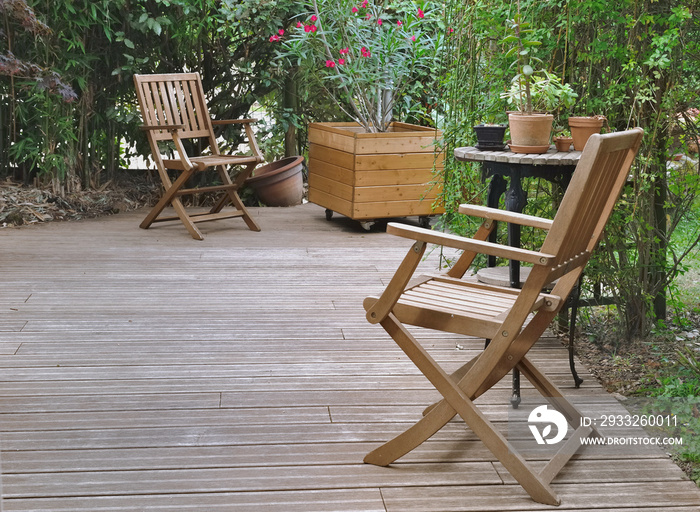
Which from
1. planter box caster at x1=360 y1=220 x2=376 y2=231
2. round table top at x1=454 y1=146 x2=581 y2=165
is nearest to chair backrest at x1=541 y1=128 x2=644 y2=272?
round table top at x1=454 y1=146 x2=581 y2=165

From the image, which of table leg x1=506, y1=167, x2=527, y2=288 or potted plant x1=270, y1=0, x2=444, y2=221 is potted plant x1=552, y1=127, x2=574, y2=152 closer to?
table leg x1=506, y1=167, x2=527, y2=288

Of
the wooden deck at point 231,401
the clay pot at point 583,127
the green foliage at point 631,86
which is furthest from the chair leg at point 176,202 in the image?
the clay pot at point 583,127

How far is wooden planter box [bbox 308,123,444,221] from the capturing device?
17.6ft

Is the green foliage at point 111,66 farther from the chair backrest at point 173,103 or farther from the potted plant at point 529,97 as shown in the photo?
the potted plant at point 529,97

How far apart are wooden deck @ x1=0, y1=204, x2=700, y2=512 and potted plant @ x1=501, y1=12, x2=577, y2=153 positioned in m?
0.89

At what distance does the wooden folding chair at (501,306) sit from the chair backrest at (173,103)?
3686 mm

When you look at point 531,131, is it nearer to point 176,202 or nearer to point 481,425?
point 481,425

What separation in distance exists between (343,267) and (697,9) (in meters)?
2.43

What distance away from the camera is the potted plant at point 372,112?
17.6 feet

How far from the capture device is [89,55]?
594cm

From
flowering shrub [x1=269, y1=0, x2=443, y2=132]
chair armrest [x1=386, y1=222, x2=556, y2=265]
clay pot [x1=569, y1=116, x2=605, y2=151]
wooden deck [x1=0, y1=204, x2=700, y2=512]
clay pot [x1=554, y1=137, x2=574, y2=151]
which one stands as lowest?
wooden deck [x1=0, y1=204, x2=700, y2=512]

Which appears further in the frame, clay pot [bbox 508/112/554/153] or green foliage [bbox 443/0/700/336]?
clay pot [bbox 508/112/554/153]

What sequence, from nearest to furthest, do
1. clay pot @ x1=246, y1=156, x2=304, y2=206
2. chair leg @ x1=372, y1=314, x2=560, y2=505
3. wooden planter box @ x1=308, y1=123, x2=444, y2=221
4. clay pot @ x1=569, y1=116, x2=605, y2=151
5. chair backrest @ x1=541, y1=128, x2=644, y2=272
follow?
1. chair backrest @ x1=541, y1=128, x2=644, y2=272
2. chair leg @ x1=372, y1=314, x2=560, y2=505
3. clay pot @ x1=569, y1=116, x2=605, y2=151
4. wooden planter box @ x1=308, y1=123, x2=444, y2=221
5. clay pot @ x1=246, y1=156, x2=304, y2=206

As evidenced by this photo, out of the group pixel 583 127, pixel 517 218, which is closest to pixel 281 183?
pixel 583 127
